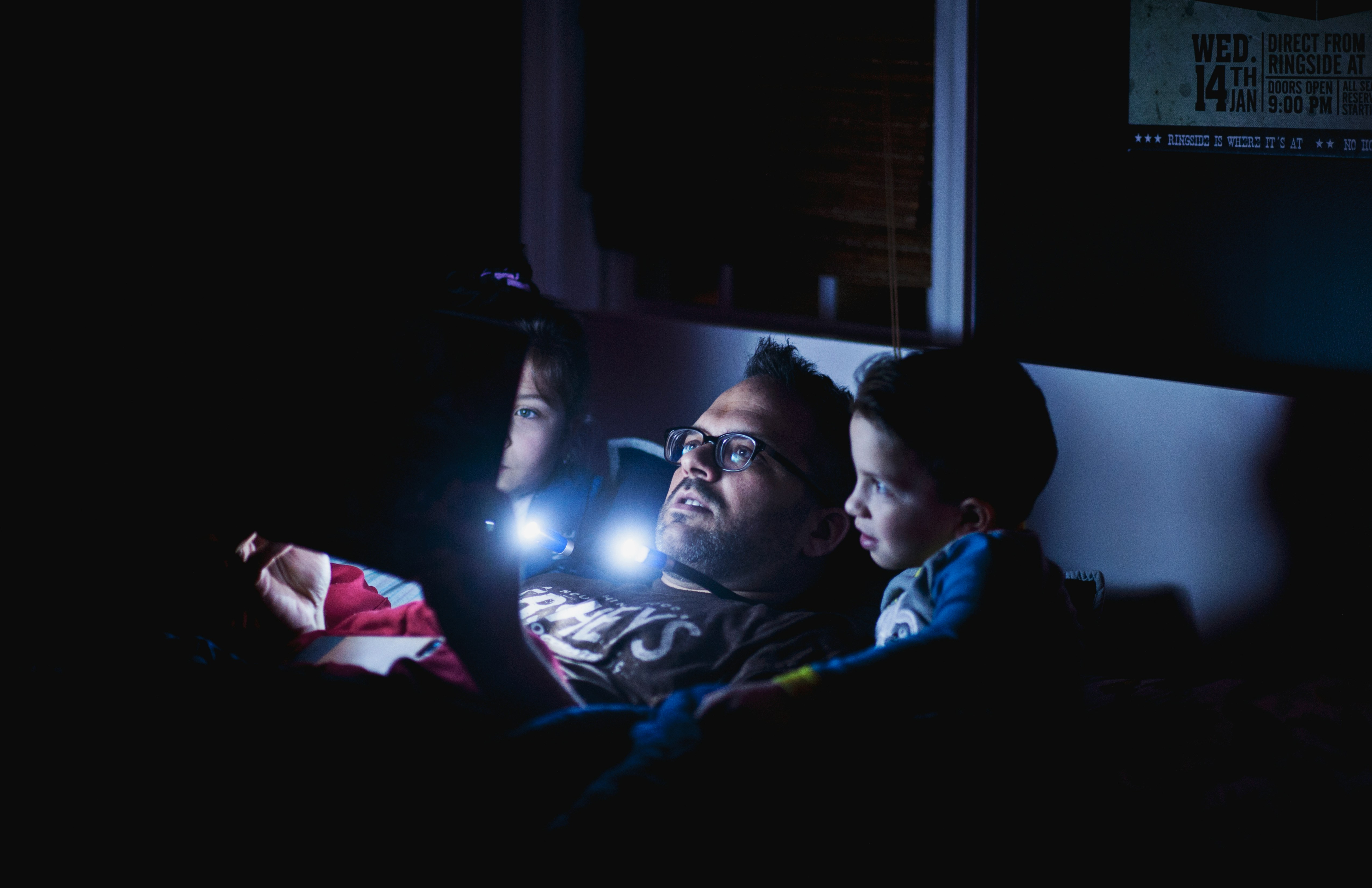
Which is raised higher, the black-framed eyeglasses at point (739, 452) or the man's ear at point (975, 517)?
the black-framed eyeglasses at point (739, 452)

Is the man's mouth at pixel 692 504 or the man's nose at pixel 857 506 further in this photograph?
the man's mouth at pixel 692 504

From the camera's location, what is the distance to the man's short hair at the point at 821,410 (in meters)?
1.84

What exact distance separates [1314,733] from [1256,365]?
65cm

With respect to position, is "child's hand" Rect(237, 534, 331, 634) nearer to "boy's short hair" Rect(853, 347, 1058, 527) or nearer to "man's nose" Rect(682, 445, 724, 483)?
"man's nose" Rect(682, 445, 724, 483)

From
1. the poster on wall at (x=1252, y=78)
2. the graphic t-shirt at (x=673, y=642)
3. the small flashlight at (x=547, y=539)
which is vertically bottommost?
the graphic t-shirt at (x=673, y=642)

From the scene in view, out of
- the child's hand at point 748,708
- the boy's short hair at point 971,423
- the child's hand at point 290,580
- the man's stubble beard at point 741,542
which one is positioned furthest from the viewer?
the man's stubble beard at point 741,542

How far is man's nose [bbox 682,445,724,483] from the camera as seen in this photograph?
1.84 metres

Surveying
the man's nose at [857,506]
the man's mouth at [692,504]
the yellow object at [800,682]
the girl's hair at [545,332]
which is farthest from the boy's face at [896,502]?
the girl's hair at [545,332]

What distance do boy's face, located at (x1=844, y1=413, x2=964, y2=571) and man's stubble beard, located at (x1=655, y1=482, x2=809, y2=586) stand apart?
0.40m

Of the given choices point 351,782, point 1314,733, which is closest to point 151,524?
point 351,782

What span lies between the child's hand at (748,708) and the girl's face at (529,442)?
0.98 m

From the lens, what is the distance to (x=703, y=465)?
72.6 inches

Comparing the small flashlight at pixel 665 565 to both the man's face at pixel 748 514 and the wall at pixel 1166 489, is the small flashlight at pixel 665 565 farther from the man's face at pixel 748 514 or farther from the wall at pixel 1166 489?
the wall at pixel 1166 489

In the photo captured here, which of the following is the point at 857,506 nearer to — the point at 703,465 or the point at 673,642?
the point at 673,642
